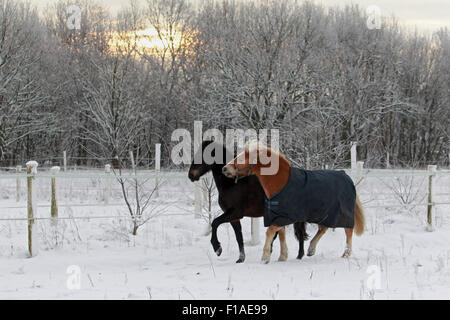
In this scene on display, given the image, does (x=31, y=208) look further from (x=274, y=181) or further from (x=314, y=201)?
(x=314, y=201)

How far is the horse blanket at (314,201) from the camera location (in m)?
6.43

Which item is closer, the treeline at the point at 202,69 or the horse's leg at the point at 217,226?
the horse's leg at the point at 217,226

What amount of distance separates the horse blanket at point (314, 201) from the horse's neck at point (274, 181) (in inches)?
2.4

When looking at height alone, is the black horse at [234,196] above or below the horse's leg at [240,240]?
above

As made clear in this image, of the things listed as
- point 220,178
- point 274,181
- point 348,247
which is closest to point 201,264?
point 220,178

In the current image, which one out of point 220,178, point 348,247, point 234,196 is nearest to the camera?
point 234,196

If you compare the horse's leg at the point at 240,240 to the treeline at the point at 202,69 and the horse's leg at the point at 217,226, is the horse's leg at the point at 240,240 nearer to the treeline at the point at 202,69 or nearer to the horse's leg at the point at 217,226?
the horse's leg at the point at 217,226

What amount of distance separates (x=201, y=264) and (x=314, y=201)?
172cm

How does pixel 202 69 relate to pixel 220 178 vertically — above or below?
above

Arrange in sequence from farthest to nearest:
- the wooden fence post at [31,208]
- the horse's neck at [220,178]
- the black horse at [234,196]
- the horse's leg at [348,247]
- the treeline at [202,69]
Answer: the treeline at [202,69] < the wooden fence post at [31,208] < the horse's leg at [348,247] < the horse's neck at [220,178] < the black horse at [234,196]

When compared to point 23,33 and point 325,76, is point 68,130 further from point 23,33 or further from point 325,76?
point 325,76

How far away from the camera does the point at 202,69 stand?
33250 millimetres

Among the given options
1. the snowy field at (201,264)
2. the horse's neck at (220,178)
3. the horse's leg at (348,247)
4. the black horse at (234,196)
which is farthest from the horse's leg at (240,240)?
the horse's leg at (348,247)

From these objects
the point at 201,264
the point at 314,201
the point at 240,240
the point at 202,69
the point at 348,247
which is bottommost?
the point at 201,264
